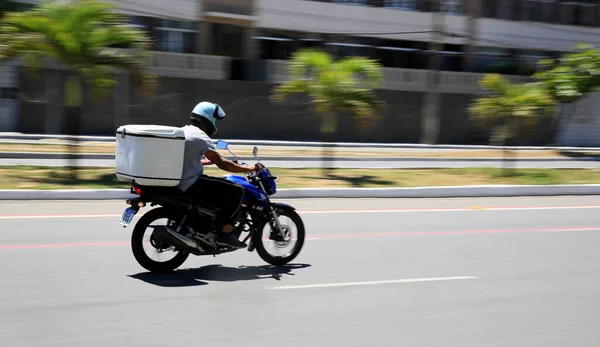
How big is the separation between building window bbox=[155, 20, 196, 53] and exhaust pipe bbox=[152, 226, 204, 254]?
1009 inches

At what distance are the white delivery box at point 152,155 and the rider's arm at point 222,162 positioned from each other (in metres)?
0.36

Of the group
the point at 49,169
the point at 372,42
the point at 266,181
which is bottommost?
the point at 49,169

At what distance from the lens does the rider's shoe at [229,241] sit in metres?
7.51

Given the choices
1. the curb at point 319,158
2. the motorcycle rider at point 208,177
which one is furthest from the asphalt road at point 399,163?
the motorcycle rider at point 208,177

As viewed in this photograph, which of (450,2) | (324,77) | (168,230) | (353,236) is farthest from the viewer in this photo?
(450,2)

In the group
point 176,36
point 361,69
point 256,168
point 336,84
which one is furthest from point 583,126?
point 256,168

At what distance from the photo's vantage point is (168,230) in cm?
717

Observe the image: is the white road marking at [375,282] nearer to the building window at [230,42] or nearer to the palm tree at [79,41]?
the palm tree at [79,41]

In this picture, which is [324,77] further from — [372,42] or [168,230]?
[372,42]

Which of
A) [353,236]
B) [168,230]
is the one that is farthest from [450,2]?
[168,230]

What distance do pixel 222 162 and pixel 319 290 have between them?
154 cm

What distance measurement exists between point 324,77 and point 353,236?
779 cm

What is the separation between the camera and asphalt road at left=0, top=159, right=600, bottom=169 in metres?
17.6

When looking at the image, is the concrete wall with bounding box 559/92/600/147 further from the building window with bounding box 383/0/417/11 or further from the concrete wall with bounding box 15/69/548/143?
the building window with bounding box 383/0/417/11
